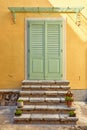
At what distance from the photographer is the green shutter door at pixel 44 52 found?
9.70m

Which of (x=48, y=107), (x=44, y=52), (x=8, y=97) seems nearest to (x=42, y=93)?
(x=48, y=107)

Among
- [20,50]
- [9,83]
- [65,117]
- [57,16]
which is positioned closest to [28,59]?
[20,50]

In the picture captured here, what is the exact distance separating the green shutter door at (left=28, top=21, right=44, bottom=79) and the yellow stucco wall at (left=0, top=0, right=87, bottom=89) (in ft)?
1.01

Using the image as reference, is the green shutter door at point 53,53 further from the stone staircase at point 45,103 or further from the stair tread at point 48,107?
the stair tread at point 48,107

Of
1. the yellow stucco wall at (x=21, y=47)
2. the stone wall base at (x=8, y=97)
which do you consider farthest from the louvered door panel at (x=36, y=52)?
the stone wall base at (x=8, y=97)

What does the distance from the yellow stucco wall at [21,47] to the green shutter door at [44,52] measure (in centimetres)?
31

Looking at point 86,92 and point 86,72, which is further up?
point 86,72

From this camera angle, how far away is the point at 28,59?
32.1ft

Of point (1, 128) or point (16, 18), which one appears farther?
point (16, 18)

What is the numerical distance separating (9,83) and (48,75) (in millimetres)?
1475

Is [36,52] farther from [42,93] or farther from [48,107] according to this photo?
[48,107]

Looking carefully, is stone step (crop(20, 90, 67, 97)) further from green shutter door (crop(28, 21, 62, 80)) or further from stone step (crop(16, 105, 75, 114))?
green shutter door (crop(28, 21, 62, 80))

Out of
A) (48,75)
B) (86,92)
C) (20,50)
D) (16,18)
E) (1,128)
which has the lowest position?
(1,128)

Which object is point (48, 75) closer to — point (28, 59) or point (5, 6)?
point (28, 59)
